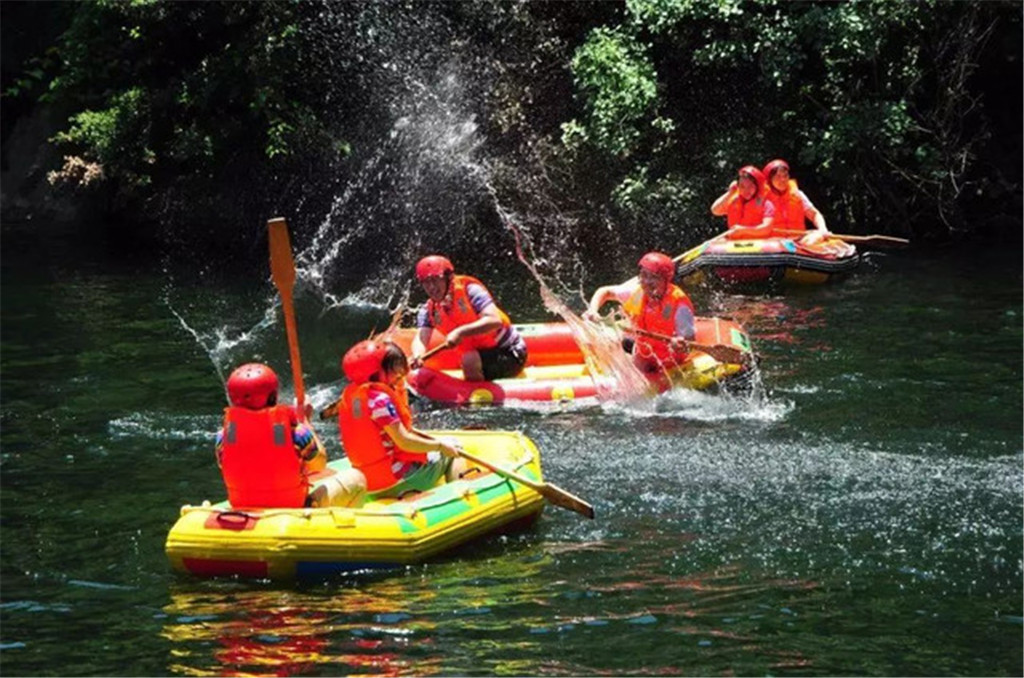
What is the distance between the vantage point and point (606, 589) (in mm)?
8953

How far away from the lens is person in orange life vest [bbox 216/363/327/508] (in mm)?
9016

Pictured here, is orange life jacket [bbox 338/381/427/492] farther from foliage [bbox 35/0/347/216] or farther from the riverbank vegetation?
foliage [bbox 35/0/347/216]

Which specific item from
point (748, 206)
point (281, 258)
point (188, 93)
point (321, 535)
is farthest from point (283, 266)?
point (188, 93)

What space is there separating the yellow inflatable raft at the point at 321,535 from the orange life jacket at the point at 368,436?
21 cm

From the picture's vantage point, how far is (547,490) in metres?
9.66

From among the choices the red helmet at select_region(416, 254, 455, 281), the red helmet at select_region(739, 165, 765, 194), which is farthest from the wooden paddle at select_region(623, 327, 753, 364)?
the red helmet at select_region(739, 165, 765, 194)

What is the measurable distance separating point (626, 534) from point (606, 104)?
9738 mm

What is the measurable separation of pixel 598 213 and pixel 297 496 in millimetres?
10389

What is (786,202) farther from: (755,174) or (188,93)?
(188,93)

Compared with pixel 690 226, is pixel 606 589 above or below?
below

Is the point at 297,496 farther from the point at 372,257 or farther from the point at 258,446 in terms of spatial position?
the point at 372,257

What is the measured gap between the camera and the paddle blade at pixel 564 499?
959 cm

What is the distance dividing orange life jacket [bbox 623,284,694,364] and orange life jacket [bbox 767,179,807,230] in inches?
197

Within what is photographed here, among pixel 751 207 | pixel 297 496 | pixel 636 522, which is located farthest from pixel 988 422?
pixel 751 207
